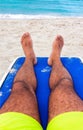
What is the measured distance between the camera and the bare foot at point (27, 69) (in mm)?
2007

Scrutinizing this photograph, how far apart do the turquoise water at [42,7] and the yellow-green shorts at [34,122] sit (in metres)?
4.92

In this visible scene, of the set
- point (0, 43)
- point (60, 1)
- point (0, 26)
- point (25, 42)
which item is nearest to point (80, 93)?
point (25, 42)

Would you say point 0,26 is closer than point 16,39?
No

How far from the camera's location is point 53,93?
6.03 feet

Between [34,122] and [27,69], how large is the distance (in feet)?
2.46

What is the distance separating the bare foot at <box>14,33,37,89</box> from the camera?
6.59 ft

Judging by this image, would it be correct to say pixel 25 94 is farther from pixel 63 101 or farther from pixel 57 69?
pixel 57 69

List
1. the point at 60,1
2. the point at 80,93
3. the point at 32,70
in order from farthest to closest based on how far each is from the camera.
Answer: the point at 60,1 < the point at 32,70 < the point at 80,93

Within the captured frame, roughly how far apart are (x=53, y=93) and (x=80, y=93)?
0.79 feet

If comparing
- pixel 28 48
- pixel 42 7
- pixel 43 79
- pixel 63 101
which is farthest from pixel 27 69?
pixel 42 7

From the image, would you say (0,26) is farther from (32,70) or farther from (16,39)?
(32,70)

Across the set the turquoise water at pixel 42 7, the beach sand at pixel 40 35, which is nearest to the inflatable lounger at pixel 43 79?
the beach sand at pixel 40 35

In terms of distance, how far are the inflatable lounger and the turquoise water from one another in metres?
3.95

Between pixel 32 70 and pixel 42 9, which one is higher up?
pixel 32 70
